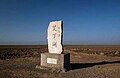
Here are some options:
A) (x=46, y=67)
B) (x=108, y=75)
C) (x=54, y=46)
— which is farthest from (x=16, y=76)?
(x=108, y=75)

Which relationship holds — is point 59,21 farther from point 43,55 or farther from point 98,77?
point 98,77

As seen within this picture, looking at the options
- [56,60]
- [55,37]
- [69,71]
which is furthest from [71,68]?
[55,37]

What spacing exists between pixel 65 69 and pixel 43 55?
231 cm

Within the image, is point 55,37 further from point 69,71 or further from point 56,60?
point 69,71

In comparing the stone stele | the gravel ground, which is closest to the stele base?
the stone stele

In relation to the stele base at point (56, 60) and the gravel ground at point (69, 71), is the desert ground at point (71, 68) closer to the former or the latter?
the gravel ground at point (69, 71)

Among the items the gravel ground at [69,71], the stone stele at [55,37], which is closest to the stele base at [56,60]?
the stone stele at [55,37]

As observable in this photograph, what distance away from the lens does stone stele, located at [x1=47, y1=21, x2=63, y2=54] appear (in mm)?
12734

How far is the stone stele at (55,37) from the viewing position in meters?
12.7

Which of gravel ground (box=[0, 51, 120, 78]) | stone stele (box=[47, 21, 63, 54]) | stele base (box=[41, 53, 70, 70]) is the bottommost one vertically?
gravel ground (box=[0, 51, 120, 78])

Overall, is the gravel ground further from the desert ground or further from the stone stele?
the stone stele

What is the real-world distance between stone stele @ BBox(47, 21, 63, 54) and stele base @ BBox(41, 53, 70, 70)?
55 centimetres

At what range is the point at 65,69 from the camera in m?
12.0

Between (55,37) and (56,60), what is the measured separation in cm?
177
